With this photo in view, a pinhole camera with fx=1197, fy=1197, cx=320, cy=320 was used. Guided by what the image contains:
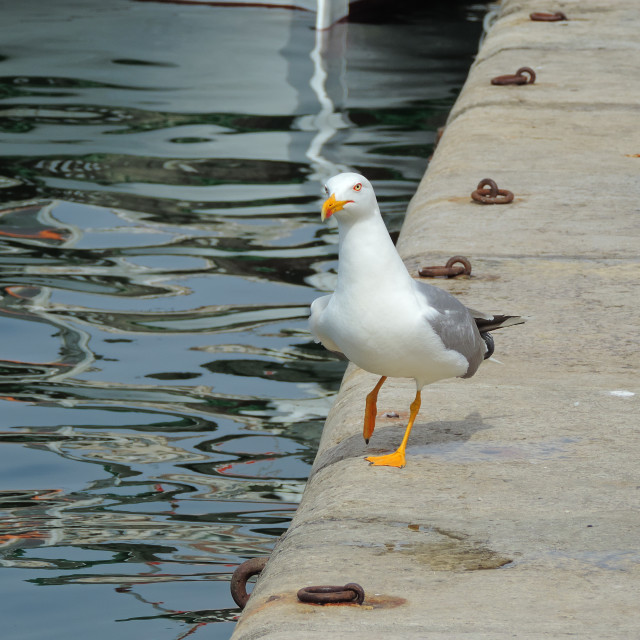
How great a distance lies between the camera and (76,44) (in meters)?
13.6

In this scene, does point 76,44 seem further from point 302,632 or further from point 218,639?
point 302,632

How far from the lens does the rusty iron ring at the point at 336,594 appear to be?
259cm

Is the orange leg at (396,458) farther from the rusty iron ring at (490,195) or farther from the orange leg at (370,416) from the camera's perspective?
the rusty iron ring at (490,195)

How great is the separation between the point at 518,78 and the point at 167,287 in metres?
2.80

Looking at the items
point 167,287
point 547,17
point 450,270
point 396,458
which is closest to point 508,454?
point 396,458

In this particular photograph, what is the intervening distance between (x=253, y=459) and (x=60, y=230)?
3.35m

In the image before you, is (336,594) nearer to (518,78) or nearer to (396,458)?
(396,458)

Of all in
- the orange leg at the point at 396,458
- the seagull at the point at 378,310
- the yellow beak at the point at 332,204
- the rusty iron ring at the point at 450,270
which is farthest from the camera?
the rusty iron ring at the point at 450,270

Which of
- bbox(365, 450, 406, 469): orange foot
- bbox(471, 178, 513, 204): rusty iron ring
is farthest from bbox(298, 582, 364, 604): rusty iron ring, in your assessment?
bbox(471, 178, 513, 204): rusty iron ring

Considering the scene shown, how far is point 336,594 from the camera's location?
2.60 meters

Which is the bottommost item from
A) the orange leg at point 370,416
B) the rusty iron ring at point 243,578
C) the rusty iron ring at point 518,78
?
the rusty iron ring at point 243,578

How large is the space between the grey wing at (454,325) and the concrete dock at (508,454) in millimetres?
281

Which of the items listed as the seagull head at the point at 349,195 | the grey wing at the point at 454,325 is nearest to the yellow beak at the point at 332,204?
the seagull head at the point at 349,195

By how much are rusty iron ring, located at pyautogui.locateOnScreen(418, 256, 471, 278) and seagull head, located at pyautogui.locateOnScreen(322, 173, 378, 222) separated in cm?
158
